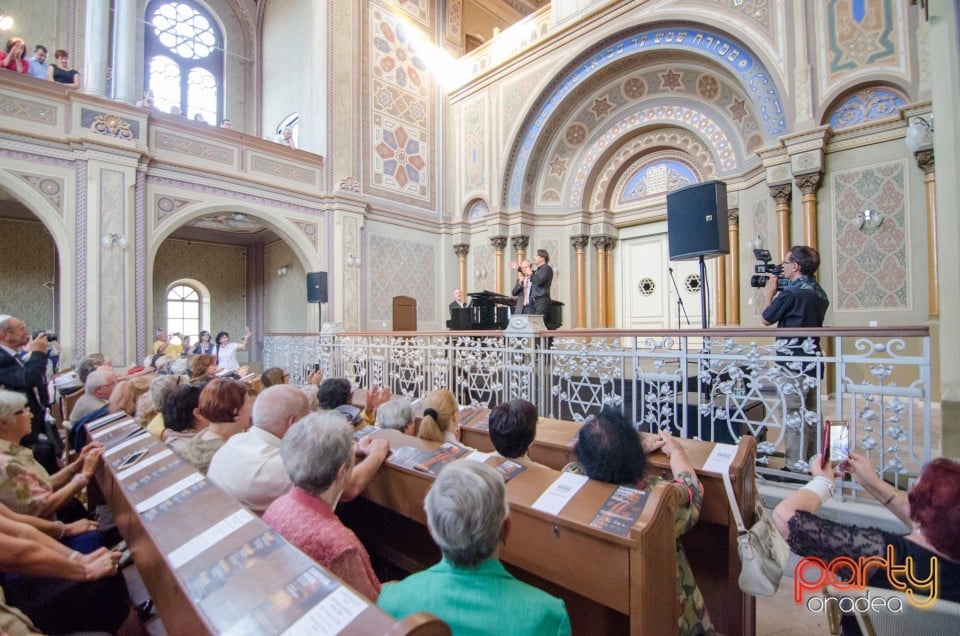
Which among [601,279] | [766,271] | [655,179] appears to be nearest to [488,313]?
[766,271]

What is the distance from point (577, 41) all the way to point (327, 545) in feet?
30.5

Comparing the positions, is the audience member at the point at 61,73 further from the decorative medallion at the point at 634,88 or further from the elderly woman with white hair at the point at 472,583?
the elderly woman with white hair at the point at 472,583

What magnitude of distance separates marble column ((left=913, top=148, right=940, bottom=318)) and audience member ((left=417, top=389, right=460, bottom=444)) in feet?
17.7

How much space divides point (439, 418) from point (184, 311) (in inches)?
412

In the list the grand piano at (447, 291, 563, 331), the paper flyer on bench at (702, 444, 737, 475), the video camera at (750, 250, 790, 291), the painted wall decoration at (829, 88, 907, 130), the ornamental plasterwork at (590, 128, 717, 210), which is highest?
the ornamental plasterwork at (590, 128, 717, 210)

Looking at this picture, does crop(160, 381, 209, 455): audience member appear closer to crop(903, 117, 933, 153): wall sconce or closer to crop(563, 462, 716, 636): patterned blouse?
crop(563, 462, 716, 636): patterned blouse

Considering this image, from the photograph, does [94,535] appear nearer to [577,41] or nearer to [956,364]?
[956,364]

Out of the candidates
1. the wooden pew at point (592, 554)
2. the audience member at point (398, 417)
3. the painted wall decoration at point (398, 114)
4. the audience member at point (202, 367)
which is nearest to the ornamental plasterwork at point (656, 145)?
the painted wall decoration at point (398, 114)

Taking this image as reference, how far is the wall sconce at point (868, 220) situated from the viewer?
A: 5.29 meters

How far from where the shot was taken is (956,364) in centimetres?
205

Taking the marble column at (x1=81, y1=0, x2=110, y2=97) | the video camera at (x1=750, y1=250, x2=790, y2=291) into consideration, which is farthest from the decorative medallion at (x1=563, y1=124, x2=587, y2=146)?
the marble column at (x1=81, y1=0, x2=110, y2=97)

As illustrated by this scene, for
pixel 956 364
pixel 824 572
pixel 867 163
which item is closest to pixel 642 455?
pixel 824 572

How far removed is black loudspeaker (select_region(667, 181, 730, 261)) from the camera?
357 cm

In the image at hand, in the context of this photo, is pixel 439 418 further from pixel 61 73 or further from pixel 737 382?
pixel 61 73
